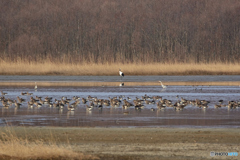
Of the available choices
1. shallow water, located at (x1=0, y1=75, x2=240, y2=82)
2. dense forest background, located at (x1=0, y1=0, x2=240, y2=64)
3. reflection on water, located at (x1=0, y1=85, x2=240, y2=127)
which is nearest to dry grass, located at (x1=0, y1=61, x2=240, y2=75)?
shallow water, located at (x1=0, y1=75, x2=240, y2=82)

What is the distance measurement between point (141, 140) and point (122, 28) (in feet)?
201

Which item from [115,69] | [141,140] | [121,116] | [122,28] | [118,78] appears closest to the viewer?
[141,140]

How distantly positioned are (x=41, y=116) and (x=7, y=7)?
69920 mm

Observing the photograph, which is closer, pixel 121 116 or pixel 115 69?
pixel 121 116

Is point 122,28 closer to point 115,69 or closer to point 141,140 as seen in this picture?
point 115,69

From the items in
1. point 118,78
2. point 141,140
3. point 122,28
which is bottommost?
point 141,140

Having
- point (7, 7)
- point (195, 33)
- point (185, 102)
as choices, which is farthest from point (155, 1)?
point (185, 102)

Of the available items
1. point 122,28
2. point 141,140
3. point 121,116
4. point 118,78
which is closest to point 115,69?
point 118,78

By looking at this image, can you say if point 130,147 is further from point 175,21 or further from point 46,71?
point 175,21

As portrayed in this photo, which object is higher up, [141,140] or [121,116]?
[121,116]

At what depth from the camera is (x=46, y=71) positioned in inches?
1394

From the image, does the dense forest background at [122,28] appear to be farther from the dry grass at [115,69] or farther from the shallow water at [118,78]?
the shallow water at [118,78]

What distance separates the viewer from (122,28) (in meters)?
71.6

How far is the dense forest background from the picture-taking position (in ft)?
217
